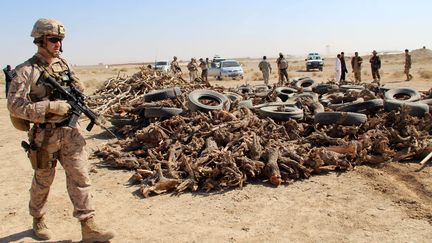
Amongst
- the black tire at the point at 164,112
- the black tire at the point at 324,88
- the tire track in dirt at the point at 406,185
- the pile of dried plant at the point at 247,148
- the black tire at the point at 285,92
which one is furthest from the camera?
the black tire at the point at 324,88

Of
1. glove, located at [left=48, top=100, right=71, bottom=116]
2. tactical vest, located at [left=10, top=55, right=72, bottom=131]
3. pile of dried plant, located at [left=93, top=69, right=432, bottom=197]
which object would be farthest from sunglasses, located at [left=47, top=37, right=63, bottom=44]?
pile of dried plant, located at [left=93, top=69, right=432, bottom=197]

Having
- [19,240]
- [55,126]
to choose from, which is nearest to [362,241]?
[55,126]

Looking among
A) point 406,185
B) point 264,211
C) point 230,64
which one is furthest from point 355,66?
point 264,211

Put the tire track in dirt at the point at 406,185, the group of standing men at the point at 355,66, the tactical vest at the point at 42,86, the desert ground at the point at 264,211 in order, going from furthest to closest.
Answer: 1. the group of standing men at the point at 355,66
2. the tire track in dirt at the point at 406,185
3. the desert ground at the point at 264,211
4. the tactical vest at the point at 42,86

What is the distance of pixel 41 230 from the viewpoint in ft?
15.3

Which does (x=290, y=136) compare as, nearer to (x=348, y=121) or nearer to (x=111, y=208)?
(x=348, y=121)

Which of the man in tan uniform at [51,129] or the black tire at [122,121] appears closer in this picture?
the man in tan uniform at [51,129]

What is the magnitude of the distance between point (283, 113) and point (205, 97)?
2.08 m

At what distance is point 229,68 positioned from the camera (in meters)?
31.2

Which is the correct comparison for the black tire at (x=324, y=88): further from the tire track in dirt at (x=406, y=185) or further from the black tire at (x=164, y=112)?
the tire track in dirt at (x=406, y=185)

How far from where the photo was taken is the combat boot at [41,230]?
15.2 feet

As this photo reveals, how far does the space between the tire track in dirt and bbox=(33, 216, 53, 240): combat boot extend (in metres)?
4.02

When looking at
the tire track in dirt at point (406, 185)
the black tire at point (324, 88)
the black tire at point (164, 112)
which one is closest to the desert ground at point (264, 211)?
the tire track in dirt at point (406, 185)

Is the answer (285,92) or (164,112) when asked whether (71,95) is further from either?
(285,92)
